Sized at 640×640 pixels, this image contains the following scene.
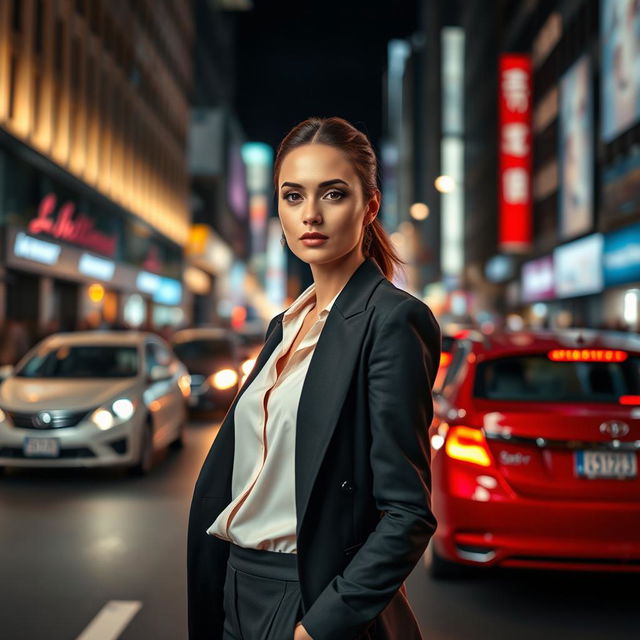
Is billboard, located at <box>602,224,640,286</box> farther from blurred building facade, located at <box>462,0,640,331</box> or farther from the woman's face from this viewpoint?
the woman's face

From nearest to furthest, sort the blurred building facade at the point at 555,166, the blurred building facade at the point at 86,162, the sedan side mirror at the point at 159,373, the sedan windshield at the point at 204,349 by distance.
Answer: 1. the sedan side mirror at the point at 159,373
2. the sedan windshield at the point at 204,349
3. the blurred building facade at the point at 86,162
4. the blurred building facade at the point at 555,166

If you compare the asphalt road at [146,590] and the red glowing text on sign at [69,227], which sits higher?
the red glowing text on sign at [69,227]

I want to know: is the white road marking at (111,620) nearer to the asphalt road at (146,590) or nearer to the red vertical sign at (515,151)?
the asphalt road at (146,590)

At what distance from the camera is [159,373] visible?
10.9 metres

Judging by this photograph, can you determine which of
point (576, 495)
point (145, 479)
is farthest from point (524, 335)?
point (145, 479)

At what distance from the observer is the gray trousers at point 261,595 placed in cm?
195

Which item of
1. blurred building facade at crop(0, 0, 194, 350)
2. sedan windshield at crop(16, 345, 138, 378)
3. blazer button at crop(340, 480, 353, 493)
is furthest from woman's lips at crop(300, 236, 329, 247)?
blurred building facade at crop(0, 0, 194, 350)

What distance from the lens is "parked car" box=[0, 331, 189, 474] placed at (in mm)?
9219

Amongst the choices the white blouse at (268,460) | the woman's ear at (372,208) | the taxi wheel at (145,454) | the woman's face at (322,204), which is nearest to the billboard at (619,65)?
the taxi wheel at (145,454)

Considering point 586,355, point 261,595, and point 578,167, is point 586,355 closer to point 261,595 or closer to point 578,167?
point 261,595

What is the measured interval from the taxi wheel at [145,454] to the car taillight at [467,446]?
16.8 feet

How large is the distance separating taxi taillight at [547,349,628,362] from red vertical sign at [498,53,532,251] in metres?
42.9

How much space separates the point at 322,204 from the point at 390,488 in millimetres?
660

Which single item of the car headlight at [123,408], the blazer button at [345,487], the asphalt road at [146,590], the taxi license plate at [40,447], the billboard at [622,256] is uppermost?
the billboard at [622,256]
